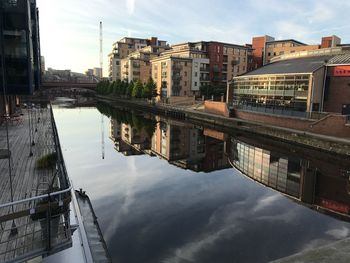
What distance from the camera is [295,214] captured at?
1723 cm

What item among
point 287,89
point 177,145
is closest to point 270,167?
point 177,145

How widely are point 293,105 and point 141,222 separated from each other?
32.1m

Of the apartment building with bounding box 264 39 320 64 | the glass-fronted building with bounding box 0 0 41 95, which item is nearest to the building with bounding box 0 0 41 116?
the glass-fronted building with bounding box 0 0 41 95

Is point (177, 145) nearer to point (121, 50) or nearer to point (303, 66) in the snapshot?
point (303, 66)

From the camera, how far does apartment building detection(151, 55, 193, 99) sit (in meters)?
79.9

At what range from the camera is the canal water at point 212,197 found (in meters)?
13.5

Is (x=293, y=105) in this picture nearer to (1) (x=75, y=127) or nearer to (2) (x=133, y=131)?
(2) (x=133, y=131)

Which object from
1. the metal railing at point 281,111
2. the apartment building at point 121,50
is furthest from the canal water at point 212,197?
the apartment building at point 121,50

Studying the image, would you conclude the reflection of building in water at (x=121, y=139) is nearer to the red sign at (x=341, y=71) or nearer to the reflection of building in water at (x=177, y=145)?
the reflection of building in water at (x=177, y=145)

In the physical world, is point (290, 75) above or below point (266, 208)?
above

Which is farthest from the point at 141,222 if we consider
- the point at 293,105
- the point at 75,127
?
the point at 75,127

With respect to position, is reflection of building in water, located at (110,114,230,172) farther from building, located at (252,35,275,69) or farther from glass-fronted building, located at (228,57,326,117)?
building, located at (252,35,275,69)

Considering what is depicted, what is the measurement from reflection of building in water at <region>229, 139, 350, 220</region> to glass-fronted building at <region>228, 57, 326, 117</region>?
403 inches

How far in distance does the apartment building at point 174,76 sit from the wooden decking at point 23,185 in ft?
181
